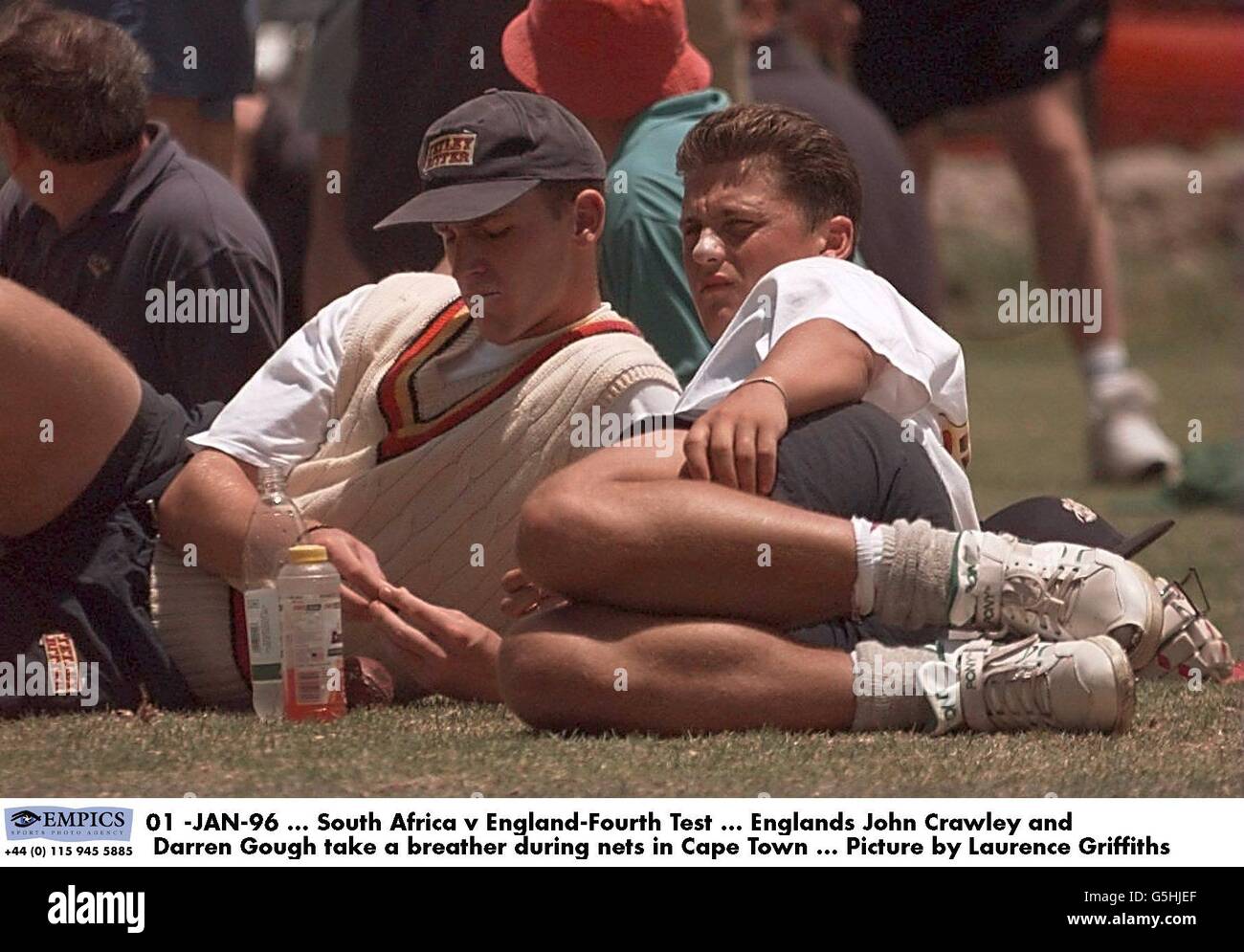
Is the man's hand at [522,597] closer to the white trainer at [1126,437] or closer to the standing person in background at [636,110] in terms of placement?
the standing person in background at [636,110]

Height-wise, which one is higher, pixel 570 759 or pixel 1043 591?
pixel 1043 591

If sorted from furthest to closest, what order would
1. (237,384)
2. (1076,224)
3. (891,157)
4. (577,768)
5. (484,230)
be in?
(1076,224) < (891,157) < (237,384) < (484,230) < (577,768)

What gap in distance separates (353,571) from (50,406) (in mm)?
485

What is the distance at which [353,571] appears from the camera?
3.51m

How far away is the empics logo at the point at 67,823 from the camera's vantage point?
2.78 m

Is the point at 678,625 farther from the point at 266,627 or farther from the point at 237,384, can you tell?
the point at 237,384

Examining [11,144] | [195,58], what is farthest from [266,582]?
[195,58]

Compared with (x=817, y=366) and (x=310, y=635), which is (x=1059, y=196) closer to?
(x=817, y=366)

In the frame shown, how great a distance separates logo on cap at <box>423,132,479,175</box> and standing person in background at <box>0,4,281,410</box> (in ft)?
2.06
